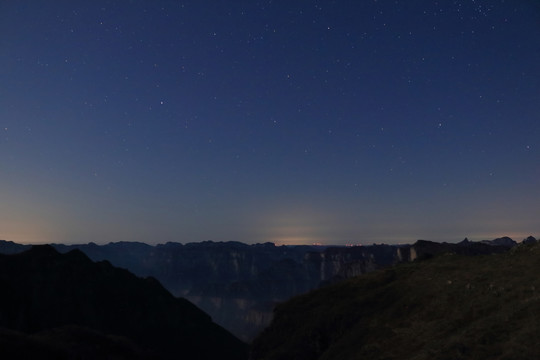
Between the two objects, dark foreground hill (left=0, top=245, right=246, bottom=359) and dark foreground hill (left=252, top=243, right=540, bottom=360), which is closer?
dark foreground hill (left=252, top=243, right=540, bottom=360)

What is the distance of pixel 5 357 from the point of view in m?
43.9

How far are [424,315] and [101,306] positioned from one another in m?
143

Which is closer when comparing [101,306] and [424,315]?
[424,315]

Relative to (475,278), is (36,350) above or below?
below

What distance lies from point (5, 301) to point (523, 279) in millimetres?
118421

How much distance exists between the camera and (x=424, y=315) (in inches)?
1383

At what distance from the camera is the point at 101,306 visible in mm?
148125

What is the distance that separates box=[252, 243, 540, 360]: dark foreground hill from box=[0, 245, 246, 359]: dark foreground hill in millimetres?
66951

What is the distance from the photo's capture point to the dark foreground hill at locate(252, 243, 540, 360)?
A: 78.3ft

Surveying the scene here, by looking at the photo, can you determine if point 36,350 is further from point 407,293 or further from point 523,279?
point 523,279

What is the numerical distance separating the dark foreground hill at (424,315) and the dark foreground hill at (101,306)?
66951 millimetres

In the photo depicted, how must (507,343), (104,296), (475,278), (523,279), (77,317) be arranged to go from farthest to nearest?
(104,296)
(77,317)
(475,278)
(523,279)
(507,343)

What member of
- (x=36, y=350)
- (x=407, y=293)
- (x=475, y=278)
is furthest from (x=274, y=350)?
(x=36, y=350)

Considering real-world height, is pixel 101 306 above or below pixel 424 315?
below
